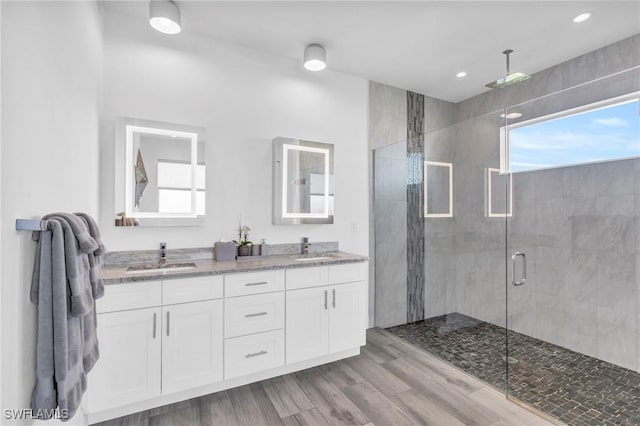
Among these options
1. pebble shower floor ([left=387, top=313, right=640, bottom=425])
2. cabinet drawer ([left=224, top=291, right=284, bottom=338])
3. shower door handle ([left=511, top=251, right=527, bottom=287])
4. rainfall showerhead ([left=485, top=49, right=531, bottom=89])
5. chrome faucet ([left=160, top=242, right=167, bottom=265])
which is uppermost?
rainfall showerhead ([left=485, top=49, right=531, bottom=89])

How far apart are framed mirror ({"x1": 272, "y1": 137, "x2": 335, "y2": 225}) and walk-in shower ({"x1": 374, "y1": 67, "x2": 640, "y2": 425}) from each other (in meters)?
0.70

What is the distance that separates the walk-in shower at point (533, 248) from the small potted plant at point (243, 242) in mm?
1493

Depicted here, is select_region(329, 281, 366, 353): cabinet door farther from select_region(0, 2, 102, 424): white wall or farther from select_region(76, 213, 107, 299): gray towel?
select_region(0, 2, 102, 424): white wall

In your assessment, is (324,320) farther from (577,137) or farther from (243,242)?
(577,137)

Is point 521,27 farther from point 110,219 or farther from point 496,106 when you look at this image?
point 110,219

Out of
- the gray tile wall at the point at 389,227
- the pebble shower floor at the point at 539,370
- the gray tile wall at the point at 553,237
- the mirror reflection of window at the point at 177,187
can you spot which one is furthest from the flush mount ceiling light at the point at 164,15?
the pebble shower floor at the point at 539,370

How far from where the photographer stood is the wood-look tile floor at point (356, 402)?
1.87 meters

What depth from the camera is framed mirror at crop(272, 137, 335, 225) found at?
277cm

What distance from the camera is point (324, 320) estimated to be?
249 cm

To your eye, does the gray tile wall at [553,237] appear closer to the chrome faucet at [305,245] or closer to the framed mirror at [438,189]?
the framed mirror at [438,189]

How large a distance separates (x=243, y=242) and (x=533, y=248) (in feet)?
9.23

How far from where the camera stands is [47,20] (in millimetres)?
1144

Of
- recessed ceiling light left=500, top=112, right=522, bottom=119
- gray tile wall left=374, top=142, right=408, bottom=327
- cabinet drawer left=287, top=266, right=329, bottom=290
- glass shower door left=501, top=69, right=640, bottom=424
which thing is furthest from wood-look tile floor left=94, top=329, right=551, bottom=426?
recessed ceiling light left=500, top=112, right=522, bottom=119

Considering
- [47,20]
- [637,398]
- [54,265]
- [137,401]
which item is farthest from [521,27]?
[137,401]
